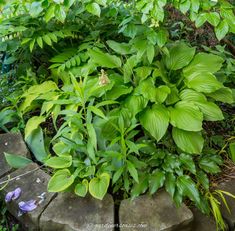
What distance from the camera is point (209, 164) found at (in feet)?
5.46

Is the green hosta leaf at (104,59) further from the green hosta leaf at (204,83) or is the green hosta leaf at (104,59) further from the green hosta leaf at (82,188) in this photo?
the green hosta leaf at (82,188)

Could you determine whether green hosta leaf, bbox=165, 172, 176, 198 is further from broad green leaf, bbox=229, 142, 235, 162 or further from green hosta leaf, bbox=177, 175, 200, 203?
broad green leaf, bbox=229, 142, 235, 162

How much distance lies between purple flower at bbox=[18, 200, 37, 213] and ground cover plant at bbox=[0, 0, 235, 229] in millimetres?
136

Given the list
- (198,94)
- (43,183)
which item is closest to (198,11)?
(198,94)

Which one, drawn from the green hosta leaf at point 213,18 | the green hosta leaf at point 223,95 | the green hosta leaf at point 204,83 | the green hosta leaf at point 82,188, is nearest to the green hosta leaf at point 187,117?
the green hosta leaf at point 204,83

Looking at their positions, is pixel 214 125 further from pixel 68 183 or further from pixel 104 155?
pixel 68 183

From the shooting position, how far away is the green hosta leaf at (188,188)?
4.80 feet

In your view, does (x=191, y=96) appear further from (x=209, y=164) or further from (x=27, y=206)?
(x=27, y=206)

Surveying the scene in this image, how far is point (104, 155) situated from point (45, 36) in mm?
856

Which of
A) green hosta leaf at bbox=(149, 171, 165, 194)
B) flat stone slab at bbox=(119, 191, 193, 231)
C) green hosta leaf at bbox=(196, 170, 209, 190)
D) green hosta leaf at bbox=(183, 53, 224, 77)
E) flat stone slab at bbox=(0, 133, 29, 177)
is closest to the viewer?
flat stone slab at bbox=(119, 191, 193, 231)

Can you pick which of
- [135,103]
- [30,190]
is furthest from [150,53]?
[30,190]

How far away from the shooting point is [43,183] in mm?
1577

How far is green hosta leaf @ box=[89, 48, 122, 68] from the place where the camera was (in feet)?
6.06

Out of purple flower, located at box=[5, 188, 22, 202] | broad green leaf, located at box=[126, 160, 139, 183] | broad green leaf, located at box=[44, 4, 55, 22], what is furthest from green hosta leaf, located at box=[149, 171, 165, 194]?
broad green leaf, located at box=[44, 4, 55, 22]
